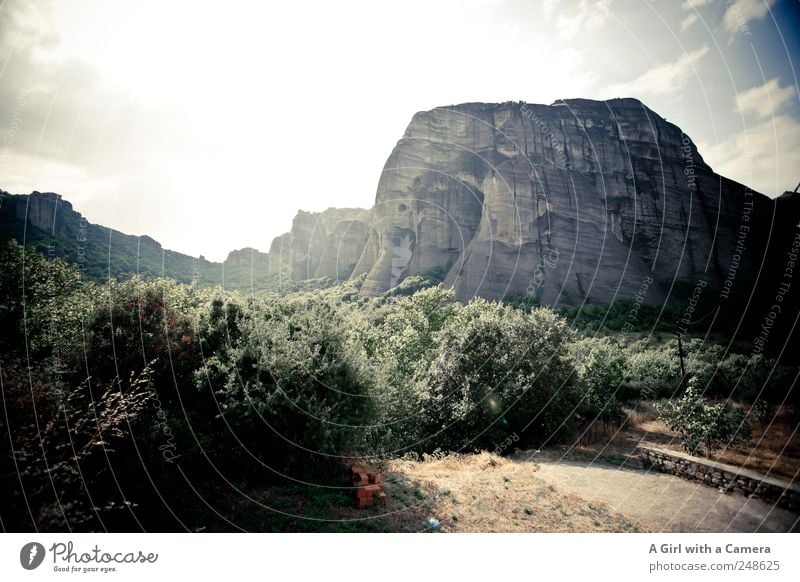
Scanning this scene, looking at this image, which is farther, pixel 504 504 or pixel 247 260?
pixel 247 260

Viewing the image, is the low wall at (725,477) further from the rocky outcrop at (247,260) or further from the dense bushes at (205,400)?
the rocky outcrop at (247,260)

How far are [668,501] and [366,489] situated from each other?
832cm

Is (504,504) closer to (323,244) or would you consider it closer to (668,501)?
(668,501)

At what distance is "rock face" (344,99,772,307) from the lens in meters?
69.1

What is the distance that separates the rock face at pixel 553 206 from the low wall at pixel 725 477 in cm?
5348

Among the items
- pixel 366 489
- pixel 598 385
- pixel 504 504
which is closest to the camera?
pixel 366 489

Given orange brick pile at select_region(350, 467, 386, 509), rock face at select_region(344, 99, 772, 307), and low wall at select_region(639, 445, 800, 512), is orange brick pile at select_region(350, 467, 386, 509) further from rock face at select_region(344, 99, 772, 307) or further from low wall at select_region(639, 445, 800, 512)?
rock face at select_region(344, 99, 772, 307)

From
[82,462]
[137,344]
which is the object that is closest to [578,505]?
[82,462]

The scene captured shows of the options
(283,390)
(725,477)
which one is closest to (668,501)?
(725,477)

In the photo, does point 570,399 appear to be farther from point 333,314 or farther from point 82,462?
point 82,462
